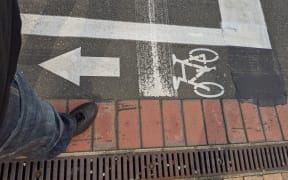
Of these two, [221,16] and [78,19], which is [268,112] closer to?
[221,16]

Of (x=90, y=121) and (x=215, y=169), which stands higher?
(x=90, y=121)

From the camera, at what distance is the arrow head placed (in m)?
2.15

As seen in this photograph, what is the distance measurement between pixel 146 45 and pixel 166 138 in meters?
0.75

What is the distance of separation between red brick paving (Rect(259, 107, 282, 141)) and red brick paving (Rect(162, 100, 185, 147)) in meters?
0.65

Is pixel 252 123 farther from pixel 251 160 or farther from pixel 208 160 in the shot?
pixel 208 160

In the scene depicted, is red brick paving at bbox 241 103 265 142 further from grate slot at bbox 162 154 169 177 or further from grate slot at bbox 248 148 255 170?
grate slot at bbox 162 154 169 177

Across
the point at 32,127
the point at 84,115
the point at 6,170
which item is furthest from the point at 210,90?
the point at 6,170

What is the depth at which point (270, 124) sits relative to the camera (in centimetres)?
229

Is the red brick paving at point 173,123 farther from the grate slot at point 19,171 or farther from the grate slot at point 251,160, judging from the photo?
the grate slot at point 19,171

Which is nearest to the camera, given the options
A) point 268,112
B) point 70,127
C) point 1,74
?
point 1,74

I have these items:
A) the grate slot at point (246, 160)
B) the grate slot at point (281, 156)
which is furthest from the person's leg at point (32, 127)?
the grate slot at point (281, 156)

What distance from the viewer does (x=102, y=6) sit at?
97.7 inches

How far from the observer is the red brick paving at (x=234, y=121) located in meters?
2.19

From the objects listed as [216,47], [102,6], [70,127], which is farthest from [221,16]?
[70,127]
